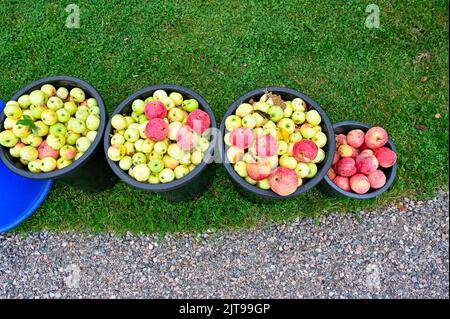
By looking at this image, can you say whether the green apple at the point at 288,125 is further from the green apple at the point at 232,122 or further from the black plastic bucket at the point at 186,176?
the black plastic bucket at the point at 186,176

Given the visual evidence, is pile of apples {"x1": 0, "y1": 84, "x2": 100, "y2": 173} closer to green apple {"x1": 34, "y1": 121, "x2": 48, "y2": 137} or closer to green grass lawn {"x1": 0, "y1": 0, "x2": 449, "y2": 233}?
green apple {"x1": 34, "y1": 121, "x2": 48, "y2": 137}

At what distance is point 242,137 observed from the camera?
9.04 feet

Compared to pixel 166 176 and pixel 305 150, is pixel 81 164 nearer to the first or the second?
pixel 166 176

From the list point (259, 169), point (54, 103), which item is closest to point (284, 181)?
point (259, 169)

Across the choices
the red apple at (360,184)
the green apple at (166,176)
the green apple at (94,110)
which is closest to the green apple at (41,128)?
the green apple at (94,110)

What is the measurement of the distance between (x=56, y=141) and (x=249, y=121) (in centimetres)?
137

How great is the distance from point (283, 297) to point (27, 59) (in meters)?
3.25

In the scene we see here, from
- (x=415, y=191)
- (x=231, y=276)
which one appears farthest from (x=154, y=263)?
(x=415, y=191)

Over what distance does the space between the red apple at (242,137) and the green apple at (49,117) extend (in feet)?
4.32

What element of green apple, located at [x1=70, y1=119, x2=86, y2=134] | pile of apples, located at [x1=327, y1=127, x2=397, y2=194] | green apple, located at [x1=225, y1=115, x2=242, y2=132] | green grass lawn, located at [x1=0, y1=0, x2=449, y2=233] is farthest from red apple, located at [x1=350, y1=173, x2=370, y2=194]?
green apple, located at [x1=70, y1=119, x2=86, y2=134]

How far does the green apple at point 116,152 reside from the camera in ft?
9.26

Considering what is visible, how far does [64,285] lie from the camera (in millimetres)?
3434

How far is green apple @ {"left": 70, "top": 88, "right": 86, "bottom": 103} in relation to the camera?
→ 10.1 ft
